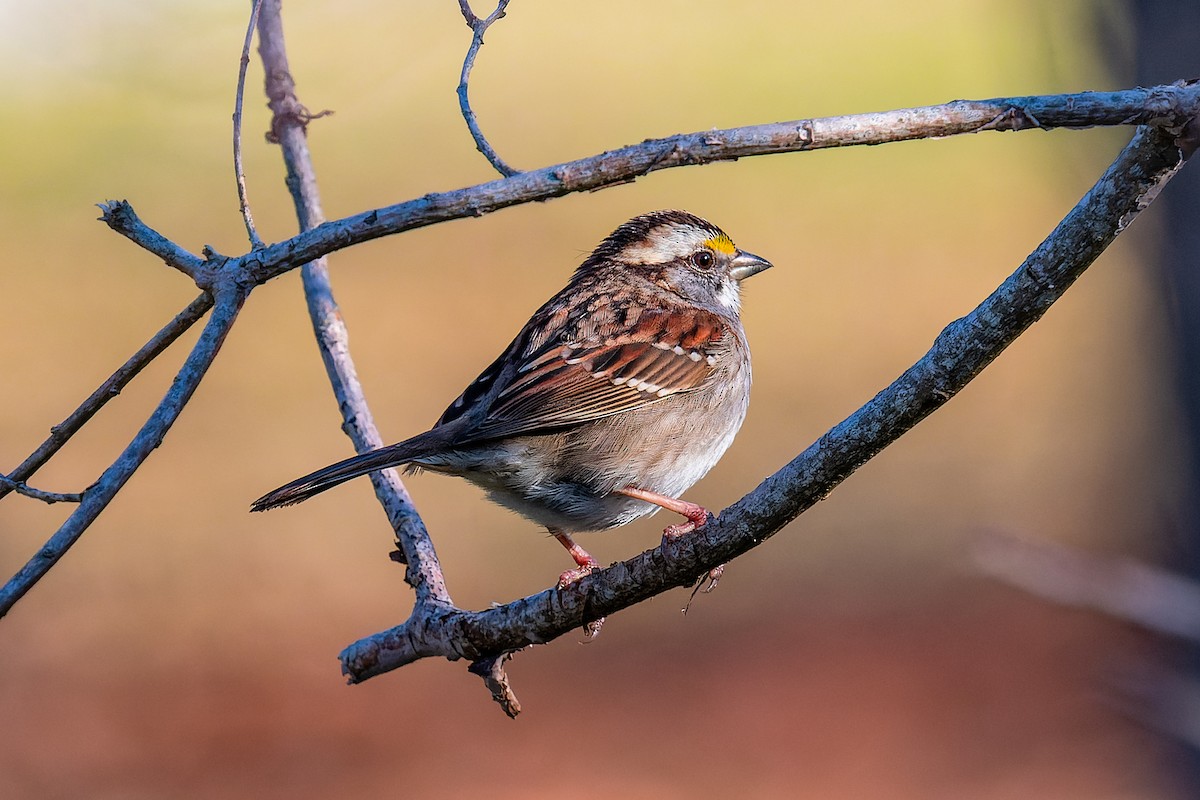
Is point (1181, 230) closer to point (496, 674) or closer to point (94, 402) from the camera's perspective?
point (496, 674)

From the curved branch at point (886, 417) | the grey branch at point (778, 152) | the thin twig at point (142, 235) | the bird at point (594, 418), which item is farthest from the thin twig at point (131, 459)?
the curved branch at point (886, 417)

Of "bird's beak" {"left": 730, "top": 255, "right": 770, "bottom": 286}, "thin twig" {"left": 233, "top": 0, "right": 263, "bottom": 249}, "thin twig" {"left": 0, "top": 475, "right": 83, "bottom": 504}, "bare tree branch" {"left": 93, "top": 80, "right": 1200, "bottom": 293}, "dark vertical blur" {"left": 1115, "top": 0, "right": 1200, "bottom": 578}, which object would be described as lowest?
"thin twig" {"left": 0, "top": 475, "right": 83, "bottom": 504}

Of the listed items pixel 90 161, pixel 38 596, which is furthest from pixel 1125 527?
pixel 90 161

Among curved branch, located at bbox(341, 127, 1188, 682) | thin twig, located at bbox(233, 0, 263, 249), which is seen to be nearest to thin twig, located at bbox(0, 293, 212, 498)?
thin twig, located at bbox(233, 0, 263, 249)

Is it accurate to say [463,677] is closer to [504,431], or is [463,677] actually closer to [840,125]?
[504,431]

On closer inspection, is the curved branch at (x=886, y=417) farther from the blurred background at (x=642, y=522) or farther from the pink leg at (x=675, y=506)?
the blurred background at (x=642, y=522)

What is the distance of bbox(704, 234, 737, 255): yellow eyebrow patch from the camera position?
5.34 metres

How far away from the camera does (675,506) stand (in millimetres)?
3941

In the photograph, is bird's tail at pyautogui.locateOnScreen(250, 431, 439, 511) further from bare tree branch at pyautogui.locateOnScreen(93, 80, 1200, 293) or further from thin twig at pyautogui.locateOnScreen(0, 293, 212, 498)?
bare tree branch at pyautogui.locateOnScreen(93, 80, 1200, 293)

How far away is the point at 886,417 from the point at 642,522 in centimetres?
823

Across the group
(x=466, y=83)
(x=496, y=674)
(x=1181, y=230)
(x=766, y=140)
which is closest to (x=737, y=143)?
(x=766, y=140)

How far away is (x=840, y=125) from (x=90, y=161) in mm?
14831

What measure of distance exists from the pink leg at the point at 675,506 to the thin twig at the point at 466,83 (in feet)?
3.63

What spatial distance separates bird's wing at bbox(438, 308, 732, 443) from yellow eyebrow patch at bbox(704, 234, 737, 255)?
538 millimetres
